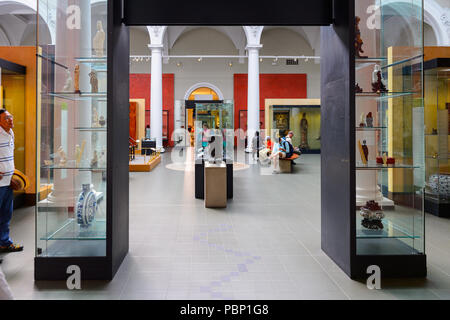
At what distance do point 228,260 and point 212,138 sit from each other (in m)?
4.59

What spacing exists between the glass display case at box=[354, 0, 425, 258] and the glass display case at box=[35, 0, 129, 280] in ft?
8.10

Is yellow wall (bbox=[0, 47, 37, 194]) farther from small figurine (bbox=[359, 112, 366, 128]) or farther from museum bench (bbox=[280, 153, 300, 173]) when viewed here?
museum bench (bbox=[280, 153, 300, 173])

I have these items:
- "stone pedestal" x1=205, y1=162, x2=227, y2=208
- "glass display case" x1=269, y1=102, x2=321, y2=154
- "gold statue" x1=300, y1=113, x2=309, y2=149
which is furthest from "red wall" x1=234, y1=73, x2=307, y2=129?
"stone pedestal" x1=205, y1=162, x2=227, y2=208

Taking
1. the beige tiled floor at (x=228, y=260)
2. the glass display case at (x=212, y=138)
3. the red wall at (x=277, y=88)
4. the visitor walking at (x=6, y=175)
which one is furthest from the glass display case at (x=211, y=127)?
the red wall at (x=277, y=88)

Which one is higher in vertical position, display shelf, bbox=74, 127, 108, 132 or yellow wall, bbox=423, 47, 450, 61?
yellow wall, bbox=423, 47, 450, 61

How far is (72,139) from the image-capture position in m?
3.81

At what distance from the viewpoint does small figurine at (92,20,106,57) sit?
12.1ft

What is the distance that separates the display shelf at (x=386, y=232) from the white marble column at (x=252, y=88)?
16.4 metres

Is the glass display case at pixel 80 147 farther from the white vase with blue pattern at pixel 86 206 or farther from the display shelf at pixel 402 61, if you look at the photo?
the display shelf at pixel 402 61

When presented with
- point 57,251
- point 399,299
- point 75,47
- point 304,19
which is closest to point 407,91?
point 304,19

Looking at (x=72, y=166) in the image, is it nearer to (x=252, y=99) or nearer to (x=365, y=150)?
(x=365, y=150)

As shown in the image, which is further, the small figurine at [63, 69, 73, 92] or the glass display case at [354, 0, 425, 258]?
the small figurine at [63, 69, 73, 92]

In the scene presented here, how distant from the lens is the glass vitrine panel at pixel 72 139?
359cm

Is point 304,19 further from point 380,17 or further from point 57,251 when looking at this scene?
point 57,251
